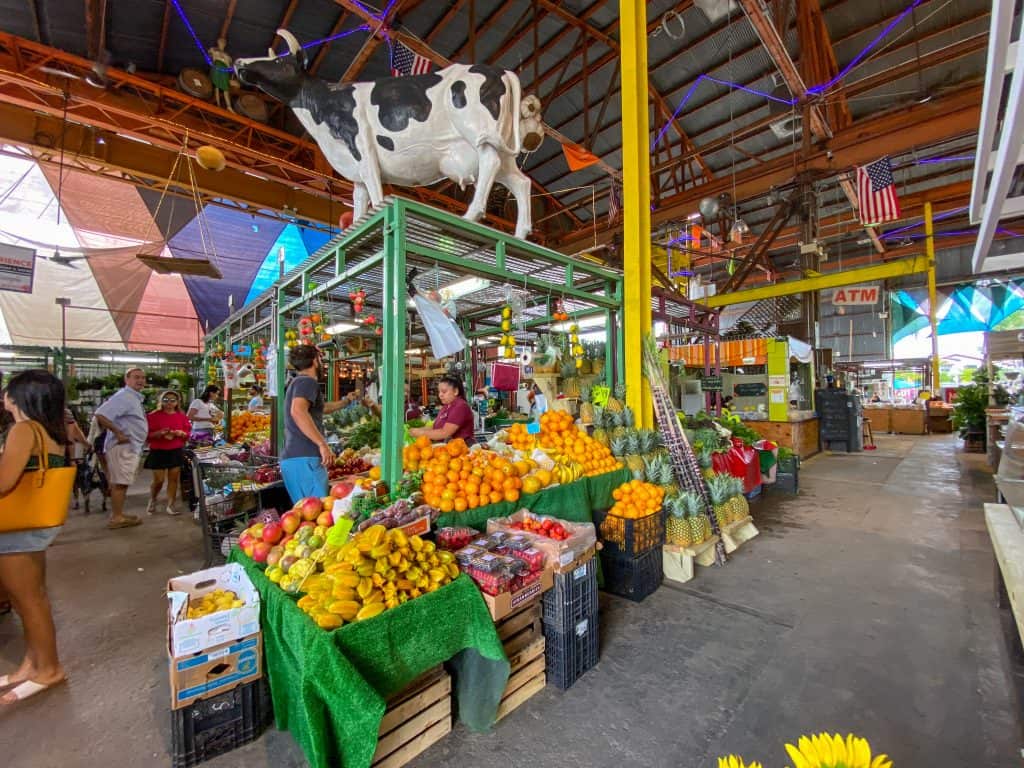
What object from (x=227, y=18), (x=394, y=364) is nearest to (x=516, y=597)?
(x=394, y=364)

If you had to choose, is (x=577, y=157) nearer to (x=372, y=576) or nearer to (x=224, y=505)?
(x=224, y=505)

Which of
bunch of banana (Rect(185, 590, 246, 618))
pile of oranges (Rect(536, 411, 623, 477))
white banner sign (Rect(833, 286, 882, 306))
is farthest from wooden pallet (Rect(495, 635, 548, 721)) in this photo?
white banner sign (Rect(833, 286, 882, 306))

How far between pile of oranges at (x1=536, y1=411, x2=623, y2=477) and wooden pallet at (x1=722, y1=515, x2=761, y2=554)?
4.64ft

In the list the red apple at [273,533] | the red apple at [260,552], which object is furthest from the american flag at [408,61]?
the red apple at [260,552]

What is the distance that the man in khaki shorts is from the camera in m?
5.60

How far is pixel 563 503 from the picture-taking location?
147 inches

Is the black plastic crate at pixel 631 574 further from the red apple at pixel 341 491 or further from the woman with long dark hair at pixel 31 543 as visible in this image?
the woman with long dark hair at pixel 31 543

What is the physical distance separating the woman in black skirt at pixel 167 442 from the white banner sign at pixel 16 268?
4.82 meters

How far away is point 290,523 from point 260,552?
231 mm

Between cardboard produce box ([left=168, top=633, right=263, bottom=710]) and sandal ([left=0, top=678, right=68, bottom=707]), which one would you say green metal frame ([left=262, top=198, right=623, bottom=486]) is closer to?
cardboard produce box ([left=168, top=633, right=263, bottom=710])

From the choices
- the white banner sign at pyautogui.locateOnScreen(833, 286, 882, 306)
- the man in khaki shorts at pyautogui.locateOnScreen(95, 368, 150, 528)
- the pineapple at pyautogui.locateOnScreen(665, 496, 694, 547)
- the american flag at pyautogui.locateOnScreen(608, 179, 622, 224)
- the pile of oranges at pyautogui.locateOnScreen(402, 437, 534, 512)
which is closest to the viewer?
the pile of oranges at pyautogui.locateOnScreen(402, 437, 534, 512)

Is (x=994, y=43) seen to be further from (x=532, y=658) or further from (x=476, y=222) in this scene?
(x=476, y=222)

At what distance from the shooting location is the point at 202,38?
8.23 m

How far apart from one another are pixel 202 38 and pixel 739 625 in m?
12.2
